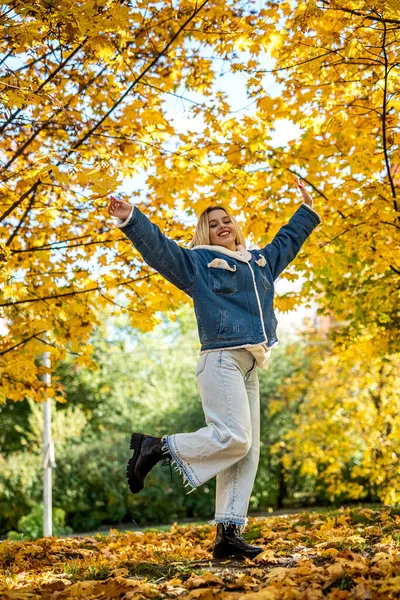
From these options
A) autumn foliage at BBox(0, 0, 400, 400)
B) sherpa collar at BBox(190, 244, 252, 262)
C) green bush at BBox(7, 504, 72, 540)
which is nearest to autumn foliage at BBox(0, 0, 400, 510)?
autumn foliage at BBox(0, 0, 400, 400)

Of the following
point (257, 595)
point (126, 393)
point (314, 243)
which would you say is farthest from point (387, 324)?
point (126, 393)

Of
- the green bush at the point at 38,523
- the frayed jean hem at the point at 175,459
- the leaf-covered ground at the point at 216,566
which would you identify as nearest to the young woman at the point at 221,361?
the frayed jean hem at the point at 175,459

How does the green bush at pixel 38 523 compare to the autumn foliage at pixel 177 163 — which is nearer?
the autumn foliage at pixel 177 163

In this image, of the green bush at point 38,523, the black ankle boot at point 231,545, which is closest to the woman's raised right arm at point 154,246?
the black ankle boot at point 231,545

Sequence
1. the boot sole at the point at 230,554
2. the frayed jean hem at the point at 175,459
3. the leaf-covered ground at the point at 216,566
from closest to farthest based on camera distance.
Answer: the leaf-covered ground at the point at 216,566, the frayed jean hem at the point at 175,459, the boot sole at the point at 230,554

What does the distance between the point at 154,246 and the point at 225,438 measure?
967mm

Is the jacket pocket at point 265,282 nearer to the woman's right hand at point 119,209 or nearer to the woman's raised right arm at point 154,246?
the woman's raised right arm at point 154,246

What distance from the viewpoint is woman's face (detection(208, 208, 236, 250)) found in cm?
368

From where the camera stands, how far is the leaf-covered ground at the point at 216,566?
8.57 ft

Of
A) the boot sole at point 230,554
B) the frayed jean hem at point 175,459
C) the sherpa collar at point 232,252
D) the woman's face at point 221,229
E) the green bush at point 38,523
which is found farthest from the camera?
the green bush at point 38,523

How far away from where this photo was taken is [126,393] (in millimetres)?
17359

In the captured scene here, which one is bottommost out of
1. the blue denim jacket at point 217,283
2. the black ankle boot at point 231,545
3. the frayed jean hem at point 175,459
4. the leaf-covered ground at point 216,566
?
the leaf-covered ground at point 216,566

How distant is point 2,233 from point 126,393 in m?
12.8

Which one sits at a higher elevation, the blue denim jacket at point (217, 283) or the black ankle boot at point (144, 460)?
the blue denim jacket at point (217, 283)
